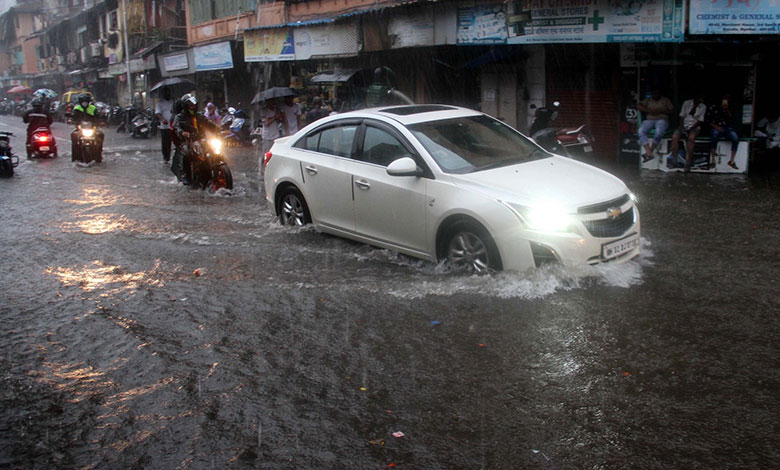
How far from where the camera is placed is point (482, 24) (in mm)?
15539

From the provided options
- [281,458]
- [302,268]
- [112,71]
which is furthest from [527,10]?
[112,71]

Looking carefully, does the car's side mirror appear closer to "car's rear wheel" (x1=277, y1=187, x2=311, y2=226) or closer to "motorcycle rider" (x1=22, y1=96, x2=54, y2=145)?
"car's rear wheel" (x1=277, y1=187, x2=311, y2=226)

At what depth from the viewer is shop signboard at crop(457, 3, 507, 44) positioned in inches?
592

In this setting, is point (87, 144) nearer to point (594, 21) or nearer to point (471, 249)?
point (594, 21)

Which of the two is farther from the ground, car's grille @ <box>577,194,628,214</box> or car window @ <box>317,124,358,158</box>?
car window @ <box>317,124,358,158</box>

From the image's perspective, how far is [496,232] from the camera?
614 cm

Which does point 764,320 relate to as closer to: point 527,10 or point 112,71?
point 527,10

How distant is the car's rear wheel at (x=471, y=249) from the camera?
6246mm

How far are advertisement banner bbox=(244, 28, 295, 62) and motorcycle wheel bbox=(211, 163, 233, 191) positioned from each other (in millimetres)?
10639

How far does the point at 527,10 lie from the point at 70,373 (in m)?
11.8

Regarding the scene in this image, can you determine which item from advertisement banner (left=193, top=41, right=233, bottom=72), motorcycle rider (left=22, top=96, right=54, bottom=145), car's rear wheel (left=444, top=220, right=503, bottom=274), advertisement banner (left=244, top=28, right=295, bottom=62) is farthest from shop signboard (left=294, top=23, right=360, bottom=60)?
car's rear wheel (left=444, top=220, right=503, bottom=274)

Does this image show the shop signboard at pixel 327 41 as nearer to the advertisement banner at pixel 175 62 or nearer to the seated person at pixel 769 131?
the seated person at pixel 769 131

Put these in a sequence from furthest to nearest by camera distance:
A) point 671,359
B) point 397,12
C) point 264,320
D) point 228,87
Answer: point 228,87 < point 397,12 < point 264,320 < point 671,359

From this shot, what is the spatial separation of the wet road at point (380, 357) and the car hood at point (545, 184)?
0.64m
